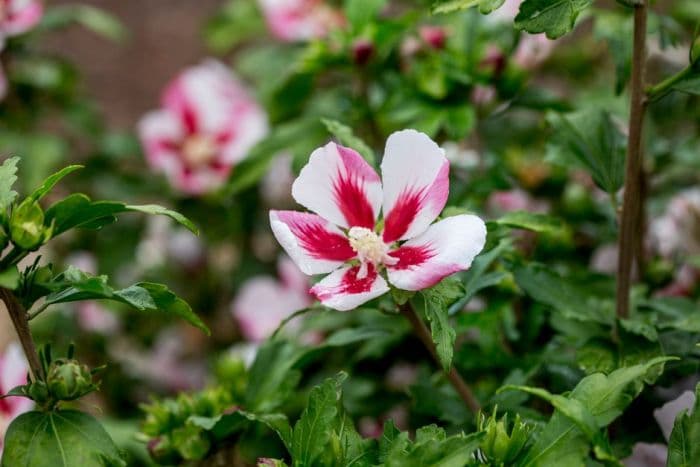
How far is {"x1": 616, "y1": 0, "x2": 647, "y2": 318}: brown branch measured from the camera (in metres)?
0.67

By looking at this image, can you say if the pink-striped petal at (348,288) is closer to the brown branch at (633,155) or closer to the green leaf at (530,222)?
the green leaf at (530,222)

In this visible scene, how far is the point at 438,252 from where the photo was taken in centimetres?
60

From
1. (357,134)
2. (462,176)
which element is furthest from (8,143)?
(462,176)

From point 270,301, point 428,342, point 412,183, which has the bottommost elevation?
point 270,301

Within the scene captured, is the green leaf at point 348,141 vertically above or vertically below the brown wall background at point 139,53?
above

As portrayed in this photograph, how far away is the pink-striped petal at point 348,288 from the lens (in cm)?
59

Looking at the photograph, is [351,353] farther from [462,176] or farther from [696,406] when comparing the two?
[696,406]

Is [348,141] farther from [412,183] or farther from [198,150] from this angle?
[198,150]

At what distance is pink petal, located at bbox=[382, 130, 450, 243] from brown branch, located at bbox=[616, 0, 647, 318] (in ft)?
0.57

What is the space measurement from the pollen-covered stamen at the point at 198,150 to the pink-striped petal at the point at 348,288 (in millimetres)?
685

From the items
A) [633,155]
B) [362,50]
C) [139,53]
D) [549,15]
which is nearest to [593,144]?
[633,155]

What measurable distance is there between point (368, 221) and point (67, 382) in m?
0.23

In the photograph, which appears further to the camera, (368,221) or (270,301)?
(270,301)

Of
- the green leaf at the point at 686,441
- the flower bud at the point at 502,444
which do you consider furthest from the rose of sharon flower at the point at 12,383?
the green leaf at the point at 686,441
